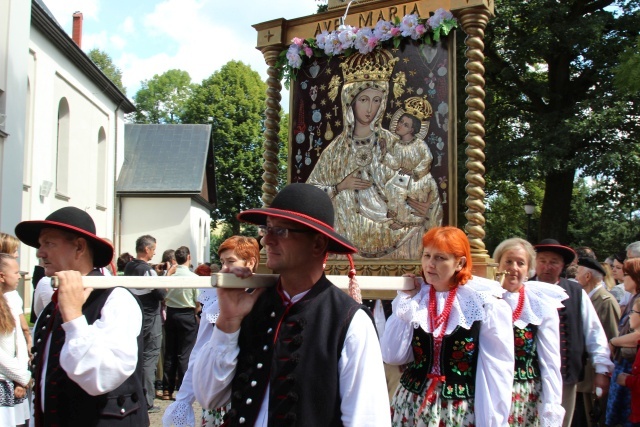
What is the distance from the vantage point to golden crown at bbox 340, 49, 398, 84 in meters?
6.93

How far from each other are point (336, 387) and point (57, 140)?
24305 mm

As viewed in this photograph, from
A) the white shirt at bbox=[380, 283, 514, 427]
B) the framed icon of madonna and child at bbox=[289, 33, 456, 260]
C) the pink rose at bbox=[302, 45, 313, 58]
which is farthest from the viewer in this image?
the pink rose at bbox=[302, 45, 313, 58]

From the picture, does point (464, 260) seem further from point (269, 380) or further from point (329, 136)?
point (329, 136)

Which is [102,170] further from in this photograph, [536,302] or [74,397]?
[74,397]

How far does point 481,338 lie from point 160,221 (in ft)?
102

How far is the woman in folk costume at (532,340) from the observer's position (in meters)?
4.31

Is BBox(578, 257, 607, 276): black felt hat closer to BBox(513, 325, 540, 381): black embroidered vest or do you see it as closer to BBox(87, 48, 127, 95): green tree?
BBox(513, 325, 540, 381): black embroidered vest

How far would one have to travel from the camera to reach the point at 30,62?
20.5m

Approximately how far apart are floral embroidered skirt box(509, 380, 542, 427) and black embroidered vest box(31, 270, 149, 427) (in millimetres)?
2469

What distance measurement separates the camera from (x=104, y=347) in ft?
8.96

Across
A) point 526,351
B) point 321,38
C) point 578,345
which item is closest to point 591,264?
point 578,345

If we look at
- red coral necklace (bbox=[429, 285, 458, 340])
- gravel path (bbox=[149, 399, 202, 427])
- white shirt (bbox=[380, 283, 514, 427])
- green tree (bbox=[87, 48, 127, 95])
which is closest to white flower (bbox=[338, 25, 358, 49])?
white shirt (bbox=[380, 283, 514, 427])

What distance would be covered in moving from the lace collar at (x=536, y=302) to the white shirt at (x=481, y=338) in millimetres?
776

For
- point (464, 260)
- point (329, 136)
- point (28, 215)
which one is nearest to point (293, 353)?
point (464, 260)
